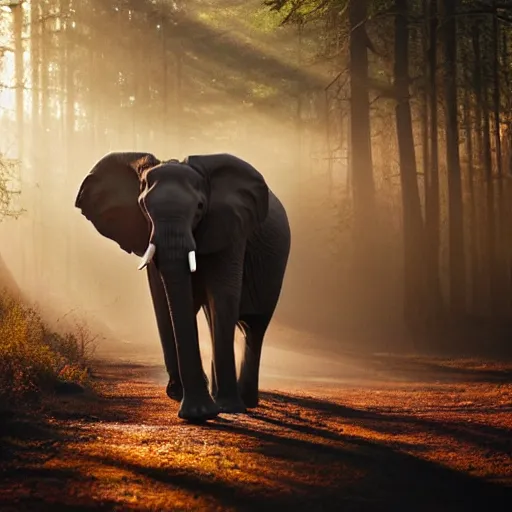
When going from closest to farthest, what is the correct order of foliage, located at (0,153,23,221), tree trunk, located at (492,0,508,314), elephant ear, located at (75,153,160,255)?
elephant ear, located at (75,153,160,255)
foliage, located at (0,153,23,221)
tree trunk, located at (492,0,508,314)

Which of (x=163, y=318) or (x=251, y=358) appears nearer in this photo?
(x=163, y=318)

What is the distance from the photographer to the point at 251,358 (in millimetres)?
11492

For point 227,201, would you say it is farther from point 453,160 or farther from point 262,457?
point 453,160

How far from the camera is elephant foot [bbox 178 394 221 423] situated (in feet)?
30.3

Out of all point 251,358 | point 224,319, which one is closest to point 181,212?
point 224,319

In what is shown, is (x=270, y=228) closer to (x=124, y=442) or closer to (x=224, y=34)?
(x=124, y=442)

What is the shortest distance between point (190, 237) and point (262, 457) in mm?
2466

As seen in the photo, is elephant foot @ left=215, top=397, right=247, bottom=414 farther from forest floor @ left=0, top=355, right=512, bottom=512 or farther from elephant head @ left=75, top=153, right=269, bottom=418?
elephant head @ left=75, top=153, right=269, bottom=418

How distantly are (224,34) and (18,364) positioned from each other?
3404cm

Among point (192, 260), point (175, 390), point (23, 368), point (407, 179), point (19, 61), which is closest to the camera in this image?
point (192, 260)

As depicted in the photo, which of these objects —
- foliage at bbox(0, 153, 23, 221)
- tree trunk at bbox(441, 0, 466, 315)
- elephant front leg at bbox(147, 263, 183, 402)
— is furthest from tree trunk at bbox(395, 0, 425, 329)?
elephant front leg at bbox(147, 263, 183, 402)

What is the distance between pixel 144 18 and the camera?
4706cm

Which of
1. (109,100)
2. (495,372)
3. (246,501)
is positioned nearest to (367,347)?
(495,372)

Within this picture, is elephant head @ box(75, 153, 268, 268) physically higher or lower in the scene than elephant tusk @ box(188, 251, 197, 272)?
higher
